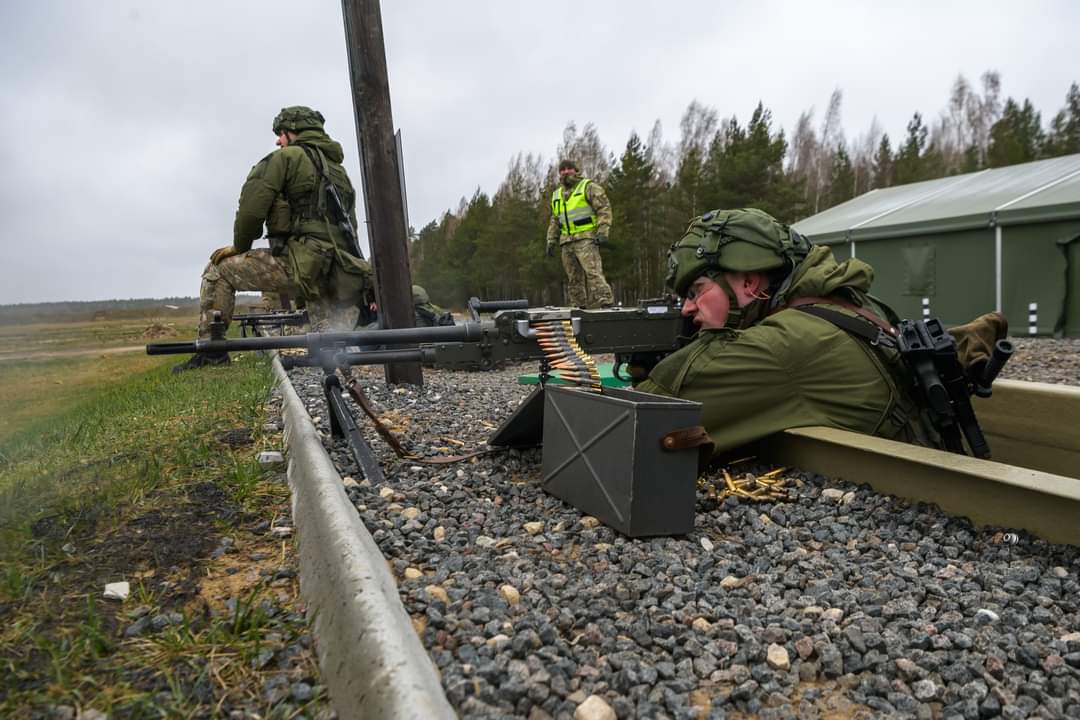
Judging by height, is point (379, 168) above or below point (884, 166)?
below

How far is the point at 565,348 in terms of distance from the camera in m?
3.74

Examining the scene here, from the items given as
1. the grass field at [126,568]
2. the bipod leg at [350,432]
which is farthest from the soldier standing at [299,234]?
the grass field at [126,568]

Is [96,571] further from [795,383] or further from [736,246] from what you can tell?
[736,246]

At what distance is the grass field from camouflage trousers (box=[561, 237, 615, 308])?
976 centimetres

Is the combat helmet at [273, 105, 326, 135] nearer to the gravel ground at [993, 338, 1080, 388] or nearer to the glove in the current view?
the glove

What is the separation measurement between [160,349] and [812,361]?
293 cm

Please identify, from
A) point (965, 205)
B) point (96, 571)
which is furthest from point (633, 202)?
point (96, 571)

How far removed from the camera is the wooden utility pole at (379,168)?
614 centimetres

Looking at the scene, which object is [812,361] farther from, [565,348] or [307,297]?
[307,297]

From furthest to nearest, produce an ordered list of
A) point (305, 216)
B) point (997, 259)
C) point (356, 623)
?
point (997, 259) → point (305, 216) → point (356, 623)

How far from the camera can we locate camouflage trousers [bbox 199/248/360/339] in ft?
25.9

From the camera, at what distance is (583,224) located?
12.5m

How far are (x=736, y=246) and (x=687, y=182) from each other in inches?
1011

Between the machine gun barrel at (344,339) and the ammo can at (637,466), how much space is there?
3.74 feet
